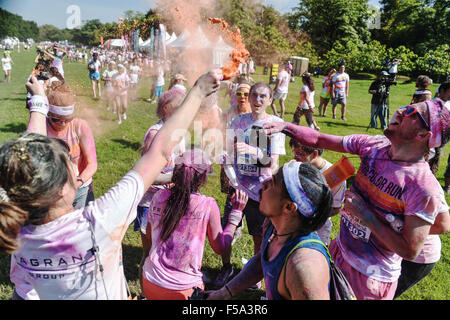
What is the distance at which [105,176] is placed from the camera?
652 cm

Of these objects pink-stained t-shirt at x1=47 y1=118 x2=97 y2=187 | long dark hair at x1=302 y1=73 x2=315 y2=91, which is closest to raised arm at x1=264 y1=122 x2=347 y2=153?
pink-stained t-shirt at x1=47 y1=118 x2=97 y2=187

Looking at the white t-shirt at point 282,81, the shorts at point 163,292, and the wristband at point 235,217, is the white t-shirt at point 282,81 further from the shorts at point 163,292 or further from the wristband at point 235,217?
the shorts at point 163,292

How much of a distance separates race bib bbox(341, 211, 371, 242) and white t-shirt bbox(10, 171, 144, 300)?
1715mm

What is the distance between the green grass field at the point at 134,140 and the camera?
3.80 m

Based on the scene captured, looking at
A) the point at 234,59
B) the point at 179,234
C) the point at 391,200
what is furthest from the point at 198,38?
the point at 391,200

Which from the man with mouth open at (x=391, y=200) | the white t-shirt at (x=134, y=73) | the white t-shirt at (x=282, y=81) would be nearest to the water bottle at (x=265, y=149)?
the man with mouth open at (x=391, y=200)

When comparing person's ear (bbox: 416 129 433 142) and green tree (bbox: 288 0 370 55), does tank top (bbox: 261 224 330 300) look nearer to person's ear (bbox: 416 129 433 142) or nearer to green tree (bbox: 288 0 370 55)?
person's ear (bbox: 416 129 433 142)

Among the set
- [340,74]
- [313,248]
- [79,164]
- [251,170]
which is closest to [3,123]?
[79,164]

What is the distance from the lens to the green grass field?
3.80 m

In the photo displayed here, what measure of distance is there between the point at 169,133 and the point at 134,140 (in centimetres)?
795

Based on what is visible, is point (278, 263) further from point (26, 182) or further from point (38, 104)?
point (38, 104)

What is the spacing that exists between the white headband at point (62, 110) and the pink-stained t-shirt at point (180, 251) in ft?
5.16

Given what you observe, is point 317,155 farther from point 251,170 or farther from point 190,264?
point 190,264

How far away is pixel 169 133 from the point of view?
1475 mm
